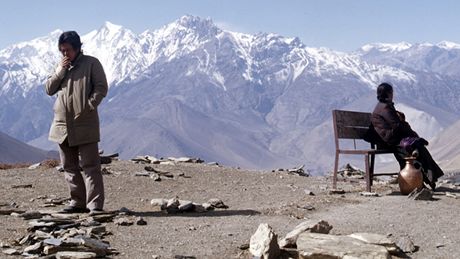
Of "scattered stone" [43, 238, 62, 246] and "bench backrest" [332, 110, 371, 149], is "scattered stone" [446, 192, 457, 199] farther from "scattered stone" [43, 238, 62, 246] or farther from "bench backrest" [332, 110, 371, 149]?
"scattered stone" [43, 238, 62, 246]

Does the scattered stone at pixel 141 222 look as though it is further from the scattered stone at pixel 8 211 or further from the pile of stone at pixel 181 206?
the scattered stone at pixel 8 211

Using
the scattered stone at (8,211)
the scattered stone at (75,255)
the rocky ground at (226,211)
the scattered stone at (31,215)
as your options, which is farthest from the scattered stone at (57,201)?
the scattered stone at (75,255)

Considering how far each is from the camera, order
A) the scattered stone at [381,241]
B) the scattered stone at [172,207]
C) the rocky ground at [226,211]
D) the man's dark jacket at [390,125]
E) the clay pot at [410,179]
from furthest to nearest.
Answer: the man's dark jacket at [390,125] → the clay pot at [410,179] → the scattered stone at [172,207] → the rocky ground at [226,211] → the scattered stone at [381,241]

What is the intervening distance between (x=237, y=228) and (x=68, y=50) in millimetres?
3536

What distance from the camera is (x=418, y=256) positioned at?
274 inches

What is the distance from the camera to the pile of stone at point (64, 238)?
6.63m

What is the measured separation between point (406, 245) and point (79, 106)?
481 cm

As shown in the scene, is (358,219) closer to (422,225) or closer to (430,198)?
(422,225)

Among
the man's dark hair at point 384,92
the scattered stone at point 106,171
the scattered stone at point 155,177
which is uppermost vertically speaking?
the man's dark hair at point 384,92

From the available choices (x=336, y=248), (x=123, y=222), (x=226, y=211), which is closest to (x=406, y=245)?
(x=336, y=248)

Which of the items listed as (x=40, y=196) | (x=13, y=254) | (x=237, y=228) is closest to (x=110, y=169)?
(x=40, y=196)

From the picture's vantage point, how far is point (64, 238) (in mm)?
7035

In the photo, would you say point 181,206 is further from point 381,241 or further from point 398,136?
point 398,136

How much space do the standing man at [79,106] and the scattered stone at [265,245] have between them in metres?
3.02
